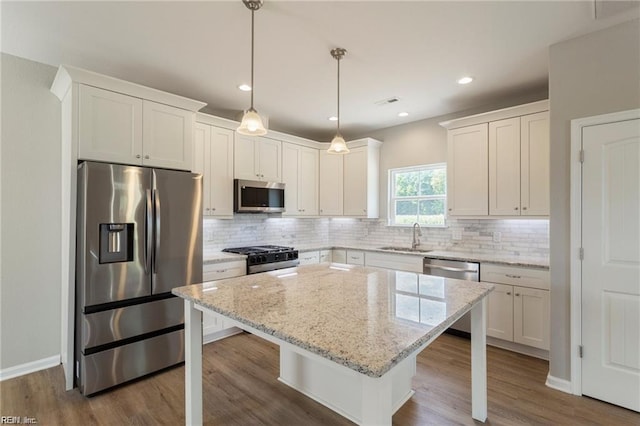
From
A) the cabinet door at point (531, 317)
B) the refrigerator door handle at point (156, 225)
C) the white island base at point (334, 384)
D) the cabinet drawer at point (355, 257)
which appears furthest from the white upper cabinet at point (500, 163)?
the refrigerator door handle at point (156, 225)

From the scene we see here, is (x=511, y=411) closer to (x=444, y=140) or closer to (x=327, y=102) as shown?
(x=444, y=140)

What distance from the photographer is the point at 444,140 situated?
4.20 meters

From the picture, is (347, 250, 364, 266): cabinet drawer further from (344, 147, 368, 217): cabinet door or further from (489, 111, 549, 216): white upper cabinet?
(489, 111, 549, 216): white upper cabinet

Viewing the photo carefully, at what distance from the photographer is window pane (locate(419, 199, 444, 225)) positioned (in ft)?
14.1

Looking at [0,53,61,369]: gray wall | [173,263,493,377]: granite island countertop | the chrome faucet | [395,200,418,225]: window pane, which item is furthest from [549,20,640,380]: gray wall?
[0,53,61,369]: gray wall

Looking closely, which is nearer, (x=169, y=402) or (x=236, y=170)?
(x=169, y=402)

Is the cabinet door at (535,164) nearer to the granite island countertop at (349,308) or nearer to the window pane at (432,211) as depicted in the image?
the window pane at (432,211)

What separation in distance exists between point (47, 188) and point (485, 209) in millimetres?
4443

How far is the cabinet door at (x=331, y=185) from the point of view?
16.2 feet

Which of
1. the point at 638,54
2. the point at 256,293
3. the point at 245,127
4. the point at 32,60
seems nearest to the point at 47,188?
the point at 32,60

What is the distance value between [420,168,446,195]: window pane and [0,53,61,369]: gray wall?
13.9ft

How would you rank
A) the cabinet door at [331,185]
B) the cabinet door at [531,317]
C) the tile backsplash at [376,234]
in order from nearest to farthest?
the cabinet door at [531,317] → the tile backsplash at [376,234] → the cabinet door at [331,185]

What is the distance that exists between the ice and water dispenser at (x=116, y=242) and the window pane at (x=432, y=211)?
11.7ft

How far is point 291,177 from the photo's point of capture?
4.63 meters
